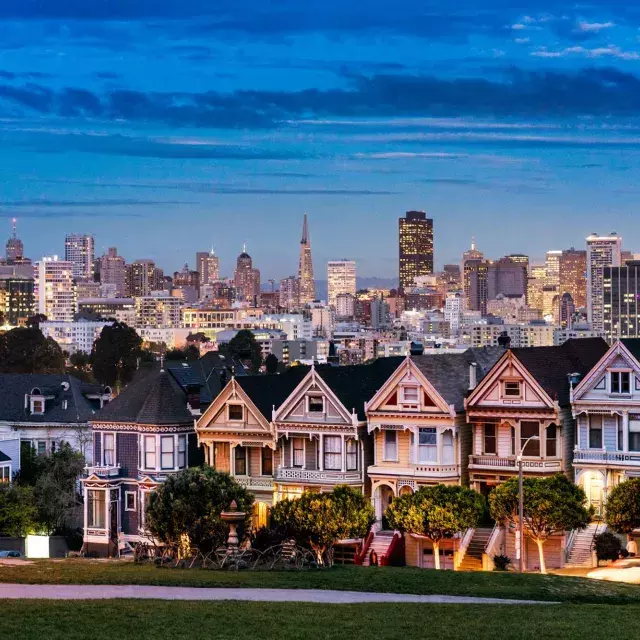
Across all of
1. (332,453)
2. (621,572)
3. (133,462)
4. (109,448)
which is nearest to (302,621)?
(621,572)

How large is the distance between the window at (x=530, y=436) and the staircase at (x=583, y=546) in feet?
11.4

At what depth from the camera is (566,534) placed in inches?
2344

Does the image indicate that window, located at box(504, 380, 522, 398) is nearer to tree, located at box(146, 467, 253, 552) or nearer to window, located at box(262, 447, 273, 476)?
window, located at box(262, 447, 273, 476)

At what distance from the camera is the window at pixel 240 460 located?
222ft

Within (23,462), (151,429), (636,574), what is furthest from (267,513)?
(23,462)

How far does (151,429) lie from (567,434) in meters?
17.8

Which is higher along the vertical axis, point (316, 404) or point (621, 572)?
point (316, 404)

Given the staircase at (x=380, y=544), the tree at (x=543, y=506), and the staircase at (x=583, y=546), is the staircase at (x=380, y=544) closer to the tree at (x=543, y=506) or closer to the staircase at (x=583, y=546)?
the tree at (x=543, y=506)

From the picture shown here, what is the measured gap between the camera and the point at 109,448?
233 feet

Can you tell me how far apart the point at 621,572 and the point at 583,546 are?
5789 mm

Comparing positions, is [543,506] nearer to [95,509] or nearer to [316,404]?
[316,404]

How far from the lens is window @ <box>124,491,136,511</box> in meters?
69.8

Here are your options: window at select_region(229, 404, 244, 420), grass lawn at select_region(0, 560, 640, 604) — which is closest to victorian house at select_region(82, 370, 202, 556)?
window at select_region(229, 404, 244, 420)

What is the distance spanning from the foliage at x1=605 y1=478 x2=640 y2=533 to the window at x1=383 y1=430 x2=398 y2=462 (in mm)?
9333
